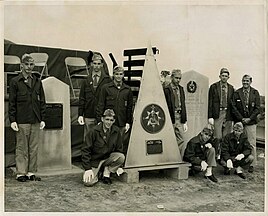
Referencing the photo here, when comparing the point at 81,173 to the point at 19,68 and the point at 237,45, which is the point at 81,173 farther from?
the point at 237,45

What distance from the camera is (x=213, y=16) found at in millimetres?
1364

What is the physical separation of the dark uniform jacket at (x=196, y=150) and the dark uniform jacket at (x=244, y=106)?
10 centimetres

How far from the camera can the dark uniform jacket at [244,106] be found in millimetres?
1384

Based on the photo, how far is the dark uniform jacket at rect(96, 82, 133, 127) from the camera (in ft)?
4.45

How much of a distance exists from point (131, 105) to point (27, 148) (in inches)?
12.7

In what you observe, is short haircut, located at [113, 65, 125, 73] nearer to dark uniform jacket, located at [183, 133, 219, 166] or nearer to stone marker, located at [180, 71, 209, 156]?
stone marker, located at [180, 71, 209, 156]

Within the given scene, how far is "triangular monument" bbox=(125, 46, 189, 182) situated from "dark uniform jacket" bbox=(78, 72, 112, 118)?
118 mm

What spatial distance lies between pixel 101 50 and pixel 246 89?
0.45m

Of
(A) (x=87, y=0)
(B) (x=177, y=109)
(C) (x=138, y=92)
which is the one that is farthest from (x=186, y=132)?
(A) (x=87, y=0)

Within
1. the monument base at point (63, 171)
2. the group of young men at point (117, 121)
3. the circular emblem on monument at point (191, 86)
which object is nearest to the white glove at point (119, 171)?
the group of young men at point (117, 121)

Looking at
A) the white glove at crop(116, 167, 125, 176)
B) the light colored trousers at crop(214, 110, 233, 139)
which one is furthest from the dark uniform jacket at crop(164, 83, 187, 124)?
the white glove at crop(116, 167, 125, 176)

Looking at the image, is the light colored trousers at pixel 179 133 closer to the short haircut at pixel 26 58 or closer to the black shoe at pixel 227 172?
the black shoe at pixel 227 172

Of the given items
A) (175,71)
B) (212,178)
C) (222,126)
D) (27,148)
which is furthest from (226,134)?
(27,148)

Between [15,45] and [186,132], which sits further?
[186,132]
